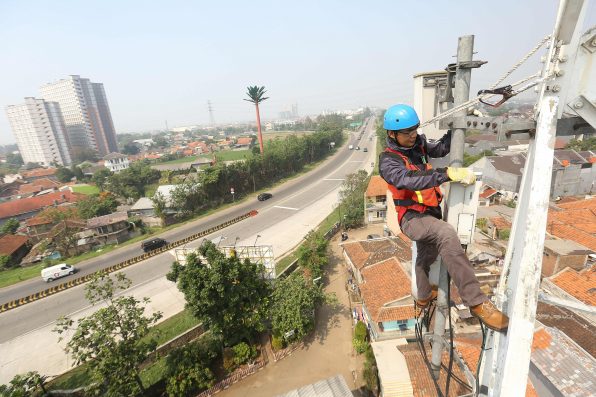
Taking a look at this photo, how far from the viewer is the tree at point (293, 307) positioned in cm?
1528

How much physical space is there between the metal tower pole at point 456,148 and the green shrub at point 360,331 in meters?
12.2

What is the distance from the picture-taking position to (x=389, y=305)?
1471 centimetres

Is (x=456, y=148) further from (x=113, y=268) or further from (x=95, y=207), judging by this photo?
(x=95, y=207)

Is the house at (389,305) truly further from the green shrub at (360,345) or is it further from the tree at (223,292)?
the tree at (223,292)

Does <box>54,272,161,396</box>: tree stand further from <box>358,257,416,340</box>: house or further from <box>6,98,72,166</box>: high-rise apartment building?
<box>6,98,72,166</box>: high-rise apartment building

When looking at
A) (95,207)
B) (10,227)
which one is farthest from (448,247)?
(10,227)

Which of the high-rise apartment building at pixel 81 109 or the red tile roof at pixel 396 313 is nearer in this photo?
the red tile roof at pixel 396 313

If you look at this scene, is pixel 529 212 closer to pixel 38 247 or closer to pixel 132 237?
pixel 132 237

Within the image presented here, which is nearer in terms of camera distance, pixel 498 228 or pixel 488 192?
pixel 498 228

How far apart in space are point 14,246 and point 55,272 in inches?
521

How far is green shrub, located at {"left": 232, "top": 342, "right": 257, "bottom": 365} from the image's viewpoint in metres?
14.7

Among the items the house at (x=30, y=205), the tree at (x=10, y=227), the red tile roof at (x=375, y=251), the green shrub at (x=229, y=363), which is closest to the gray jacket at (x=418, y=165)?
the green shrub at (x=229, y=363)

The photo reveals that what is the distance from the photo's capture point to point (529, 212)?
8.60ft

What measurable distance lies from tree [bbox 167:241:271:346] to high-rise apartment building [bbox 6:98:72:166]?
12252cm
